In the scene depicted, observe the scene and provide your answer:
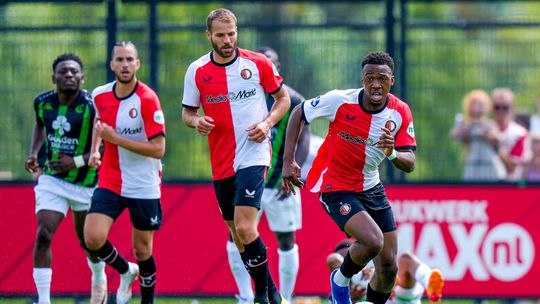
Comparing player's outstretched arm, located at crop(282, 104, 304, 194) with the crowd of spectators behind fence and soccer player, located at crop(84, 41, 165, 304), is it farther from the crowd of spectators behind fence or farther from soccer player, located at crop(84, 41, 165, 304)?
the crowd of spectators behind fence

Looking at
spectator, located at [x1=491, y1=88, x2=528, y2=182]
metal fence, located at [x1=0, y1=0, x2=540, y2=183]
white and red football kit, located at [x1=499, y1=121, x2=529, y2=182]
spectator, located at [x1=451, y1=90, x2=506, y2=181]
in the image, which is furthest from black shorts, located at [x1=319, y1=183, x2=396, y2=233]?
white and red football kit, located at [x1=499, y1=121, x2=529, y2=182]

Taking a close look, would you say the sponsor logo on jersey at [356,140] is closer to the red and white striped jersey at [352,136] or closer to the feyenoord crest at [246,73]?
the red and white striped jersey at [352,136]

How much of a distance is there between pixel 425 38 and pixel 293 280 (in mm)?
3408

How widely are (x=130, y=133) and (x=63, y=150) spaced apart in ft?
3.20

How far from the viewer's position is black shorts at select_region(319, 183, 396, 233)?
11.0 meters

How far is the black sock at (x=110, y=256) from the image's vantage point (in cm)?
1216

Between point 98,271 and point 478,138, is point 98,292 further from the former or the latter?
point 478,138

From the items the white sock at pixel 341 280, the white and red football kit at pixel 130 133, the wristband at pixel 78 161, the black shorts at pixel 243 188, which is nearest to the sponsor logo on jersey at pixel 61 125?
the wristband at pixel 78 161

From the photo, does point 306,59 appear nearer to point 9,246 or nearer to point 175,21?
point 175,21

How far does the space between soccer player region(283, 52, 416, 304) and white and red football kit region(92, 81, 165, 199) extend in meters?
1.40

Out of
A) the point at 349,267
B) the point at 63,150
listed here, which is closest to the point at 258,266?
the point at 349,267

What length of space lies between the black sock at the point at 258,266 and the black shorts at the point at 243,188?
0.33 meters

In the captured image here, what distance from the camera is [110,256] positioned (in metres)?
12.2

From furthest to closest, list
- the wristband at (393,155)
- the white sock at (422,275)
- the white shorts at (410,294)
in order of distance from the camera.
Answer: the white shorts at (410,294) < the white sock at (422,275) < the wristband at (393,155)
